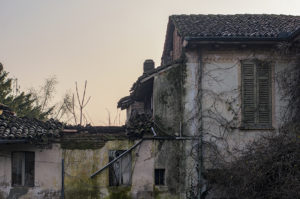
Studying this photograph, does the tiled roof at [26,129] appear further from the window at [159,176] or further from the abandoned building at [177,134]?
the window at [159,176]

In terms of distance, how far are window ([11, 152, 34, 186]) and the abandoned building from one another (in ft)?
0.11

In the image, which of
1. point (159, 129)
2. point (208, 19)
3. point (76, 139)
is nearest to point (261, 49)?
point (208, 19)

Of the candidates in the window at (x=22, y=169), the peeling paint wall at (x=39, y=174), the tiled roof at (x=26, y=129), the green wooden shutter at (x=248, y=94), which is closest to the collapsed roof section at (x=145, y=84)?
the green wooden shutter at (x=248, y=94)

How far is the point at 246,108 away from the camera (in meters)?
13.3

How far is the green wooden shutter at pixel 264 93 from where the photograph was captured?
525 inches

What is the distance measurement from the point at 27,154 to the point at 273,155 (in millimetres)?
7930

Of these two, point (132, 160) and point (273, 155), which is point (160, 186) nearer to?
point (132, 160)

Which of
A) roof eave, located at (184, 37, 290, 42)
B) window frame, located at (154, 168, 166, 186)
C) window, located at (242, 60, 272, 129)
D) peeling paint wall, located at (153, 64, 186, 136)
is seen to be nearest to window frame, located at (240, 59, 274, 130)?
window, located at (242, 60, 272, 129)

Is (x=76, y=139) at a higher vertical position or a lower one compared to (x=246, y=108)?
lower

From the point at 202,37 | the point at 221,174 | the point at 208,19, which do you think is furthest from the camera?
the point at 208,19

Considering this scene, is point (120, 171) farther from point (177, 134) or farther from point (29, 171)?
point (29, 171)

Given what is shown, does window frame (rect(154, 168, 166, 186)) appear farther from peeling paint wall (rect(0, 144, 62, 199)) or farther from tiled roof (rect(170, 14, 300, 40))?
tiled roof (rect(170, 14, 300, 40))

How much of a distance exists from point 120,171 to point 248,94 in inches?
196

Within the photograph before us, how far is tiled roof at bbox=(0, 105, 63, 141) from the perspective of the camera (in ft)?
41.8
